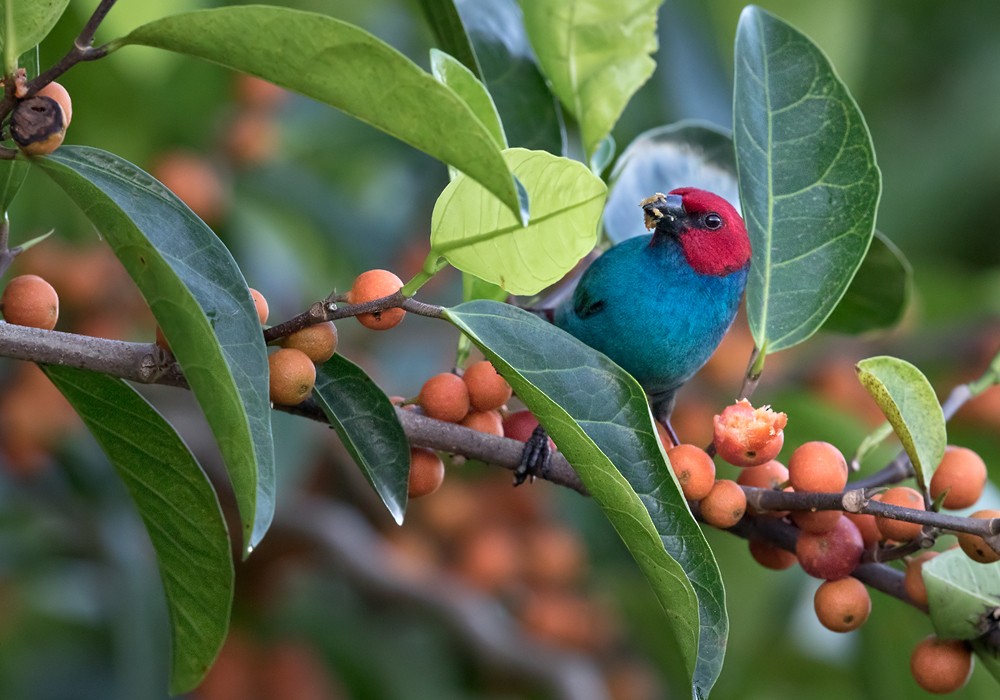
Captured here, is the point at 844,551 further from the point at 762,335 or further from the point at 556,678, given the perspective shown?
the point at 556,678

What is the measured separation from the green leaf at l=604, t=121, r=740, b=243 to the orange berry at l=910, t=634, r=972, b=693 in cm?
78

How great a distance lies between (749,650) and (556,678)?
50 cm

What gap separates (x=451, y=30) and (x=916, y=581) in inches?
37.0

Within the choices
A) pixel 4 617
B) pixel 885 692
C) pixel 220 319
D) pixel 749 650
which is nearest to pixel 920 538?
pixel 220 319

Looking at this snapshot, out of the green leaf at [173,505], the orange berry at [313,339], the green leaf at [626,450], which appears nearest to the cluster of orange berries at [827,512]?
the green leaf at [626,450]

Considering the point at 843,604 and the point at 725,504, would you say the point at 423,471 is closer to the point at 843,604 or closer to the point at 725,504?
the point at 725,504

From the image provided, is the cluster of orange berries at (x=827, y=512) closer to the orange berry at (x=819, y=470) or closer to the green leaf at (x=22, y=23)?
the orange berry at (x=819, y=470)

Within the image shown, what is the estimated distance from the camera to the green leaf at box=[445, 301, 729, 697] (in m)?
1.14

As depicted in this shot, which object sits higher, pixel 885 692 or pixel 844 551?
pixel 844 551

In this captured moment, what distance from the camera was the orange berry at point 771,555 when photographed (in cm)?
143

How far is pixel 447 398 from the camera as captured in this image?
1.34 meters

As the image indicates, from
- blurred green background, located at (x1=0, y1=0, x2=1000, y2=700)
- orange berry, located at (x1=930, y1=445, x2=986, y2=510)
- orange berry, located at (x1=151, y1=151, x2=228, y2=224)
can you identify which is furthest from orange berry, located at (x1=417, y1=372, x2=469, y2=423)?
orange berry, located at (x1=151, y1=151, x2=228, y2=224)

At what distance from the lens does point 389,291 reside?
118 centimetres

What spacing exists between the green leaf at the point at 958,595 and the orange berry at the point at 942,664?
0.13ft
